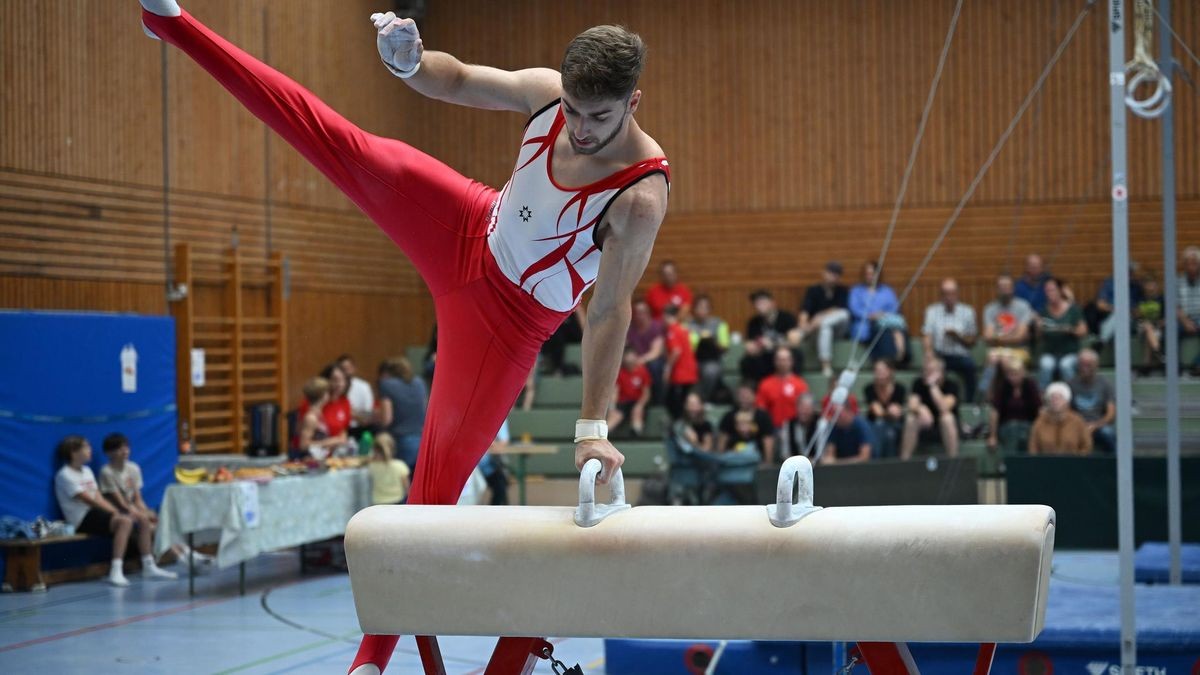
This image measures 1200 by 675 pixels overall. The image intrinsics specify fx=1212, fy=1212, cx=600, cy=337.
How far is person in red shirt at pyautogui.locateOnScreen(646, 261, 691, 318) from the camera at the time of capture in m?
13.3

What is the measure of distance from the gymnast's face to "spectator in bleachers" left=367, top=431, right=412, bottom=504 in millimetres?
6327

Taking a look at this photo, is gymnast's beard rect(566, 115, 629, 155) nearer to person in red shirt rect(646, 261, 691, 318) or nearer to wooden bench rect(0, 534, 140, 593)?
wooden bench rect(0, 534, 140, 593)

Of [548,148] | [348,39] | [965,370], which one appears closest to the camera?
[548,148]

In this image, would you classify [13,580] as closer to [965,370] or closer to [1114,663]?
[1114,663]

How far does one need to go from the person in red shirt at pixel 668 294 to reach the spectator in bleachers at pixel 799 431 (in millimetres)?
2676

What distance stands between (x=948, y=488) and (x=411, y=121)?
306 inches

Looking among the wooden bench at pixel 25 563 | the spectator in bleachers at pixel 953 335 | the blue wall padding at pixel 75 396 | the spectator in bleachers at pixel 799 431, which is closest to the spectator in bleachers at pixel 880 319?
the spectator in bleachers at pixel 953 335

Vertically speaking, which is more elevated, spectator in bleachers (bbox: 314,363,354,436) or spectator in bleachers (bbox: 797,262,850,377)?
spectator in bleachers (bbox: 797,262,850,377)

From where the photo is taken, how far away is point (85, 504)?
8234 mm

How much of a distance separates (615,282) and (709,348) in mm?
9304

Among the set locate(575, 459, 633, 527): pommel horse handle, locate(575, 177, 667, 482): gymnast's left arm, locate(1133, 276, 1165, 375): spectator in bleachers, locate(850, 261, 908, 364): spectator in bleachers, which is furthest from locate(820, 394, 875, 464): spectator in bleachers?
locate(575, 459, 633, 527): pommel horse handle

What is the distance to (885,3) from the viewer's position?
44.7 ft

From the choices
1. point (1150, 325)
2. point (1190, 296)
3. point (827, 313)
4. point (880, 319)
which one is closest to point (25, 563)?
point (827, 313)

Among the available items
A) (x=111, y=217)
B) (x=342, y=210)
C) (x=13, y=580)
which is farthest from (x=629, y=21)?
(x=13, y=580)
